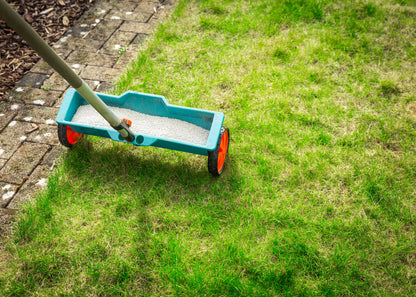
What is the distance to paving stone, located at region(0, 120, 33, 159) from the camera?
2584mm

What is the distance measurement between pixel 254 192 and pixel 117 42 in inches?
93.6

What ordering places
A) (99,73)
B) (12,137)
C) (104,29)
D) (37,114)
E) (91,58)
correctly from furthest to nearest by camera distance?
(104,29)
(91,58)
(99,73)
(37,114)
(12,137)

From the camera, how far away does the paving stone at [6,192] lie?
2.29m

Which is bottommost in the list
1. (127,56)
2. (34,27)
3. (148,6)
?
(127,56)

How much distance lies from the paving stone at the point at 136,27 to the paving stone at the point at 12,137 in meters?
1.65

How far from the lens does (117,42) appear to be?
11.8 ft

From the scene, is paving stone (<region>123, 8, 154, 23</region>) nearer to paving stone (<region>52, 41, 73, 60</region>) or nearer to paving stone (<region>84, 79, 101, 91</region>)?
paving stone (<region>52, 41, 73, 60</region>)

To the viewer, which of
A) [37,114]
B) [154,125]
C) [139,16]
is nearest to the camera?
[154,125]

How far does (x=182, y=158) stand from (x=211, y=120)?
410 mm

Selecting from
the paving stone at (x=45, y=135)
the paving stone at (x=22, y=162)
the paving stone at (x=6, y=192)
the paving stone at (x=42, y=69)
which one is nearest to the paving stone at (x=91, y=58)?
the paving stone at (x=42, y=69)

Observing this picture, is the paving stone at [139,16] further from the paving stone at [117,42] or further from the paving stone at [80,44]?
the paving stone at [80,44]

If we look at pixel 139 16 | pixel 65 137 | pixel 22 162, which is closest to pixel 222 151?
pixel 65 137

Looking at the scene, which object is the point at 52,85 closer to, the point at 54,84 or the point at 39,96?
the point at 54,84

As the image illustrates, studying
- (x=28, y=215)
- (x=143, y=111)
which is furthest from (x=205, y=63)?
(x=28, y=215)
